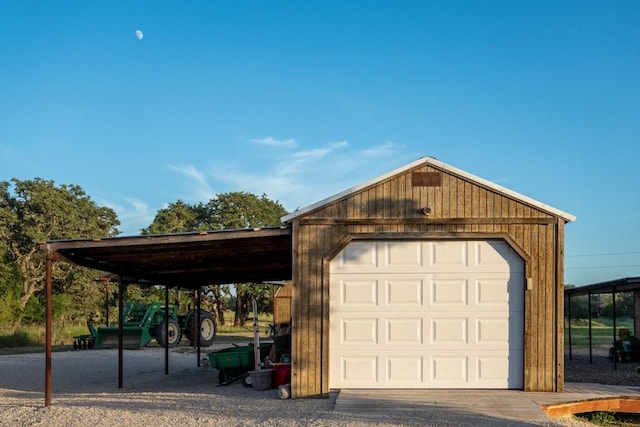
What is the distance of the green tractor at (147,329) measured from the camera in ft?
68.7

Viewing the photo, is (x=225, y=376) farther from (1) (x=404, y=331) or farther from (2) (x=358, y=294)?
(1) (x=404, y=331)

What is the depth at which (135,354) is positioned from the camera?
2050cm

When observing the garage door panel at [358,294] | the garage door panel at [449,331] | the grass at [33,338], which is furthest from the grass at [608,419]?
the grass at [33,338]

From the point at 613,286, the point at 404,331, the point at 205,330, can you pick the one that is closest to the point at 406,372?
the point at 404,331

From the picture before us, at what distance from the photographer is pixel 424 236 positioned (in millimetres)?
10953

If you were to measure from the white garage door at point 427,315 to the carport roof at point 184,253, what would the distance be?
4.95 ft

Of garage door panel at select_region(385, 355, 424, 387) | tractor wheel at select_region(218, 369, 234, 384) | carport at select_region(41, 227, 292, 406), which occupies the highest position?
carport at select_region(41, 227, 292, 406)

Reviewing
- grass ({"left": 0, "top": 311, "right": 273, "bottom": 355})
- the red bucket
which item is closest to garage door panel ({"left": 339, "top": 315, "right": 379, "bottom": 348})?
the red bucket

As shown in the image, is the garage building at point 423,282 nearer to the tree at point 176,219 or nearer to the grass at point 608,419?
the grass at point 608,419

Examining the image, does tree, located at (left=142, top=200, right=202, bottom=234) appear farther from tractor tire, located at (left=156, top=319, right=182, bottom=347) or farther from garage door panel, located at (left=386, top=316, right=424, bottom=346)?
garage door panel, located at (left=386, top=316, right=424, bottom=346)

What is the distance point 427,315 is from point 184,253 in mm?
4245

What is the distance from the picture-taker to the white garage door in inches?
430

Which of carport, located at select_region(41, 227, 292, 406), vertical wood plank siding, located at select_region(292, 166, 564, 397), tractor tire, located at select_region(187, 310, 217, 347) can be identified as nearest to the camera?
carport, located at select_region(41, 227, 292, 406)

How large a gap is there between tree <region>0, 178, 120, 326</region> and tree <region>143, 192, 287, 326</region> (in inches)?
246
